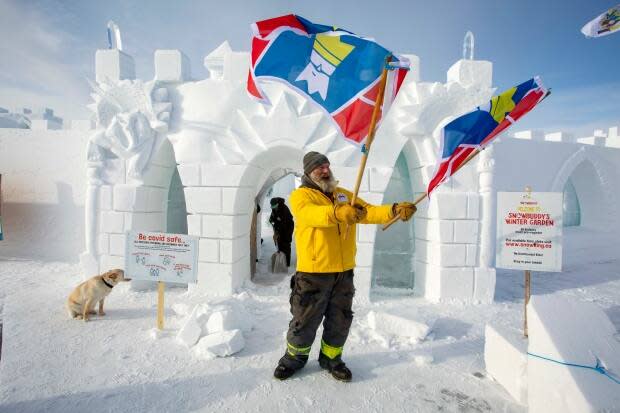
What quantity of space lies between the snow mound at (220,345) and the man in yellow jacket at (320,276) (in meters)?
0.53

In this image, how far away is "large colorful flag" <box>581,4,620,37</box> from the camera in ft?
11.5

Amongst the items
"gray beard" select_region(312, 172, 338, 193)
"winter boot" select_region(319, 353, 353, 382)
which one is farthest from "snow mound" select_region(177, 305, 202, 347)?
"gray beard" select_region(312, 172, 338, 193)

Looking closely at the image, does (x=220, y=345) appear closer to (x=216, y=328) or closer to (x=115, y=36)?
(x=216, y=328)

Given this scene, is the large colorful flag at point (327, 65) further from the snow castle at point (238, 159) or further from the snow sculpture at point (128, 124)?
the snow sculpture at point (128, 124)

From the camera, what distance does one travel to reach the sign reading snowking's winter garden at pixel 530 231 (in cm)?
300

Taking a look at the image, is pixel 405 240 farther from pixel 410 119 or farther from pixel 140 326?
pixel 140 326

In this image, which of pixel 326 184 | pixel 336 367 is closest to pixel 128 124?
pixel 326 184

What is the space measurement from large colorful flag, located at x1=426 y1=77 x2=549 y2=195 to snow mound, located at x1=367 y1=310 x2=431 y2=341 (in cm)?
148

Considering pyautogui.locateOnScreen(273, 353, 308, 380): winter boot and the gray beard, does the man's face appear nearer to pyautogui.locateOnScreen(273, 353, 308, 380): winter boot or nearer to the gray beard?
the gray beard

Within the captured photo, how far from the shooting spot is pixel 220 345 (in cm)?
248

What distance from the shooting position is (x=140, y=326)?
3061mm

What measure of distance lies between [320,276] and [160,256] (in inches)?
72.1

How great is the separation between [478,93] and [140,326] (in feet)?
16.1

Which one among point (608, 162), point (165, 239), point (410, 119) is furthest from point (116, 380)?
point (608, 162)
